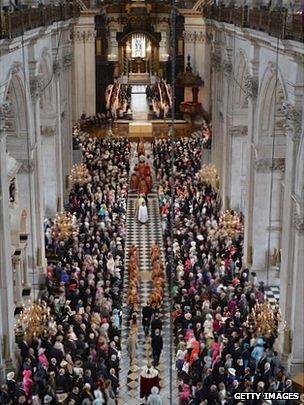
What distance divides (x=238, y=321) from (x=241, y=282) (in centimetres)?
247

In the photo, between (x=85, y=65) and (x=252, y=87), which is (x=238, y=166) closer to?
(x=252, y=87)

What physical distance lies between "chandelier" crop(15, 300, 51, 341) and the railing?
5383 mm

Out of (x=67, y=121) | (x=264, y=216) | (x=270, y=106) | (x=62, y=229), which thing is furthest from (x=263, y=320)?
(x=67, y=121)

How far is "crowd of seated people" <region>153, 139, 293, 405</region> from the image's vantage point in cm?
1330

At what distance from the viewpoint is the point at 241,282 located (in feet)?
59.6

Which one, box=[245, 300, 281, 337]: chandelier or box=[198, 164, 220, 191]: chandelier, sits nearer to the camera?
box=[245, 300, 281, 337]: chandelier

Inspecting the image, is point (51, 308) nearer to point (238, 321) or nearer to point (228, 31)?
point (238, 321)

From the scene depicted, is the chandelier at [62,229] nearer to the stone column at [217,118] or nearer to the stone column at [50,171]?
the stone column at [50,171]

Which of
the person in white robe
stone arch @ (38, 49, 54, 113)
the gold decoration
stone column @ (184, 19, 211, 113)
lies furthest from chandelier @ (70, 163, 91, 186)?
stone column @ (184, 19, 211, 113)

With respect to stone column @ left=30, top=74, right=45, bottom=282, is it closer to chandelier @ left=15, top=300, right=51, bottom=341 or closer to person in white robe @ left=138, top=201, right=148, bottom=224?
chandelier @ left=15, top=300, right=51, bottom=341

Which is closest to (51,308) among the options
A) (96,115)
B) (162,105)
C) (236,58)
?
(236,58)

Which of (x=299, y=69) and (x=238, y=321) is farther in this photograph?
(x=238, y=321)

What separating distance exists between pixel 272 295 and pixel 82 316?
5.70 metres

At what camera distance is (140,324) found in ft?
57.9
